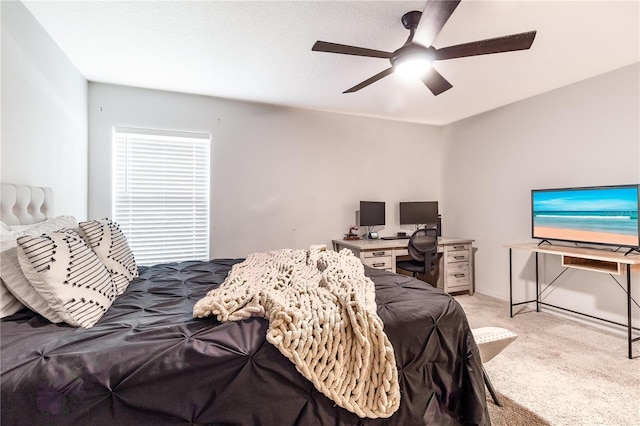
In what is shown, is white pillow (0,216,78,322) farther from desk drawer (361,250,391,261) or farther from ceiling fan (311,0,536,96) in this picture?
desk drawer (361,250,391,261)

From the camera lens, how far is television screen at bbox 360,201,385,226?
4.04 metres

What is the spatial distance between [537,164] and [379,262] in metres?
2.16

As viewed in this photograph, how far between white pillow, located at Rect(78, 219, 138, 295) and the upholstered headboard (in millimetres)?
301

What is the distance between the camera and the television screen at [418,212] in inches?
172

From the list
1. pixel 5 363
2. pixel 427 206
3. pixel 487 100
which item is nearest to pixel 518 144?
pixel 487 100

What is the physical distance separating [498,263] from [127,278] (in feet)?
13.5

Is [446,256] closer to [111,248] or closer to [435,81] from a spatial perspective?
[435,81]

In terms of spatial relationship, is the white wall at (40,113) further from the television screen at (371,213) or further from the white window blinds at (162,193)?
the television screen at (371,213)

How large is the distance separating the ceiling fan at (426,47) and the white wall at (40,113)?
5.68 feet

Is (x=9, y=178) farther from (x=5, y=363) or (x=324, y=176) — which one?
(x=324, y=176)

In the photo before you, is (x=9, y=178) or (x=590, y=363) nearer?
(x=9, y=178)

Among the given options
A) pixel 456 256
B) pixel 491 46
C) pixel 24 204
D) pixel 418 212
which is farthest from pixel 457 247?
pixel 24 204

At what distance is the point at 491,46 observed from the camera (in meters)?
1.77

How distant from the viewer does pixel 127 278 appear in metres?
1.80
